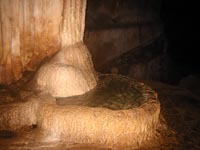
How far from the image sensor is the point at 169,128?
13.8 ft

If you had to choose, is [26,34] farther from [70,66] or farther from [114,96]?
Answer: [114,96]

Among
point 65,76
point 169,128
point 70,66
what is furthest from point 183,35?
point 65,76

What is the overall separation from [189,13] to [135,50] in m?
6.16

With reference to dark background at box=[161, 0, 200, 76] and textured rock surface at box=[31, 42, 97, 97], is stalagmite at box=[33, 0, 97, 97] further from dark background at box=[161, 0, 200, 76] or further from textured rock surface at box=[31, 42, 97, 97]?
dark background at box=[161, 0, 200, 76]

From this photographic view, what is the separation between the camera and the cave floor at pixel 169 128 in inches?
132

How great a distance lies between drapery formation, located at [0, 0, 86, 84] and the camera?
13.2 ft

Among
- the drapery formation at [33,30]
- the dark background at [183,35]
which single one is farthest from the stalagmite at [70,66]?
the dark background at [183,35]

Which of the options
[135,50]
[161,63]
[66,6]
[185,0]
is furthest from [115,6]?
[185,0]

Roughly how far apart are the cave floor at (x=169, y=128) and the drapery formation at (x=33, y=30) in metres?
0.29

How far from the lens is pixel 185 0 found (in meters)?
14.0

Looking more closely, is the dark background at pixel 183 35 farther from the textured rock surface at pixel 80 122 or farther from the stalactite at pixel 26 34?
the textured rock surface at pixel 80 122

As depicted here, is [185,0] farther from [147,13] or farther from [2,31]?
[2,31]

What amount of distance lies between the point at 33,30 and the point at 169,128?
2215 mm

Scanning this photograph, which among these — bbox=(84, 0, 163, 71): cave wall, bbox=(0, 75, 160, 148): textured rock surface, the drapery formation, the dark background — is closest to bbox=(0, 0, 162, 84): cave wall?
the drapery formation
